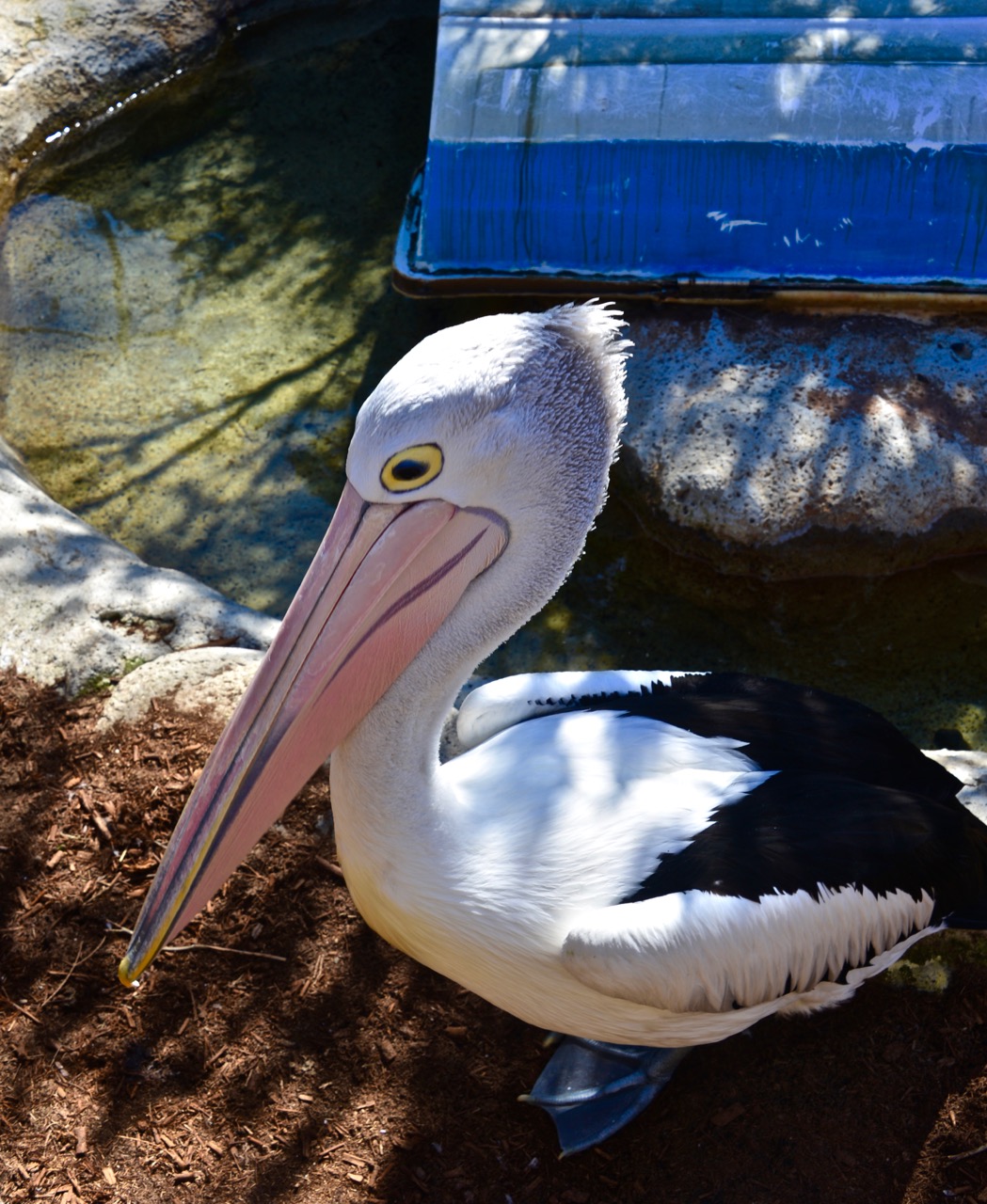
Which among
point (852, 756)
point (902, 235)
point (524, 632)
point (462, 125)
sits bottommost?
point (524, 632)

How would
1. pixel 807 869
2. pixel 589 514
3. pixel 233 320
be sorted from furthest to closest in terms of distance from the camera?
pixel 233 320 → pixel 807 869 → pixel 589 514

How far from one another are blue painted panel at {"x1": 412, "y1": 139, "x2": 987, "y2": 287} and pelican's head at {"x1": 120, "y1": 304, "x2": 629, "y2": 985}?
246cm

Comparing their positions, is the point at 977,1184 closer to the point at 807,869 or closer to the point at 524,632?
the point at 807,869

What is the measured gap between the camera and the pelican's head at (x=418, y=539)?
189cm

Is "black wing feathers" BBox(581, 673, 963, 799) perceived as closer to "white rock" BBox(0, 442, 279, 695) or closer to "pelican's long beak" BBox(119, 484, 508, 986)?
"pelican's long beak" BBox(119, 484, 508, 986)

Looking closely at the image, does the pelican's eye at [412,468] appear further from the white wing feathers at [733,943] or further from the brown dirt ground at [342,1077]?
the brown dirt ground at [342,1077]

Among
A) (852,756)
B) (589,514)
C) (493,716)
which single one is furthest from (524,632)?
(589,514)

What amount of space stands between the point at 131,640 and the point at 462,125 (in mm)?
2513

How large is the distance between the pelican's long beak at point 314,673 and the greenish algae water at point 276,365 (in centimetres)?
199

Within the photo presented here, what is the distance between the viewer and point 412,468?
1918 millimetres

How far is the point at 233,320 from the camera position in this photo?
5113 mm

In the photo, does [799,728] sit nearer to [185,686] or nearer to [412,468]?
[412,468]

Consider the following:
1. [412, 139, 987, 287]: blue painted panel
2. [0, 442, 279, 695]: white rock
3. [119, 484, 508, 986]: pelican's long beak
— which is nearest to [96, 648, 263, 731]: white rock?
[0, 442, 279, 695]: white rock

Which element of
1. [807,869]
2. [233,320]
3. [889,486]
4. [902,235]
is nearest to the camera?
[807,869]
